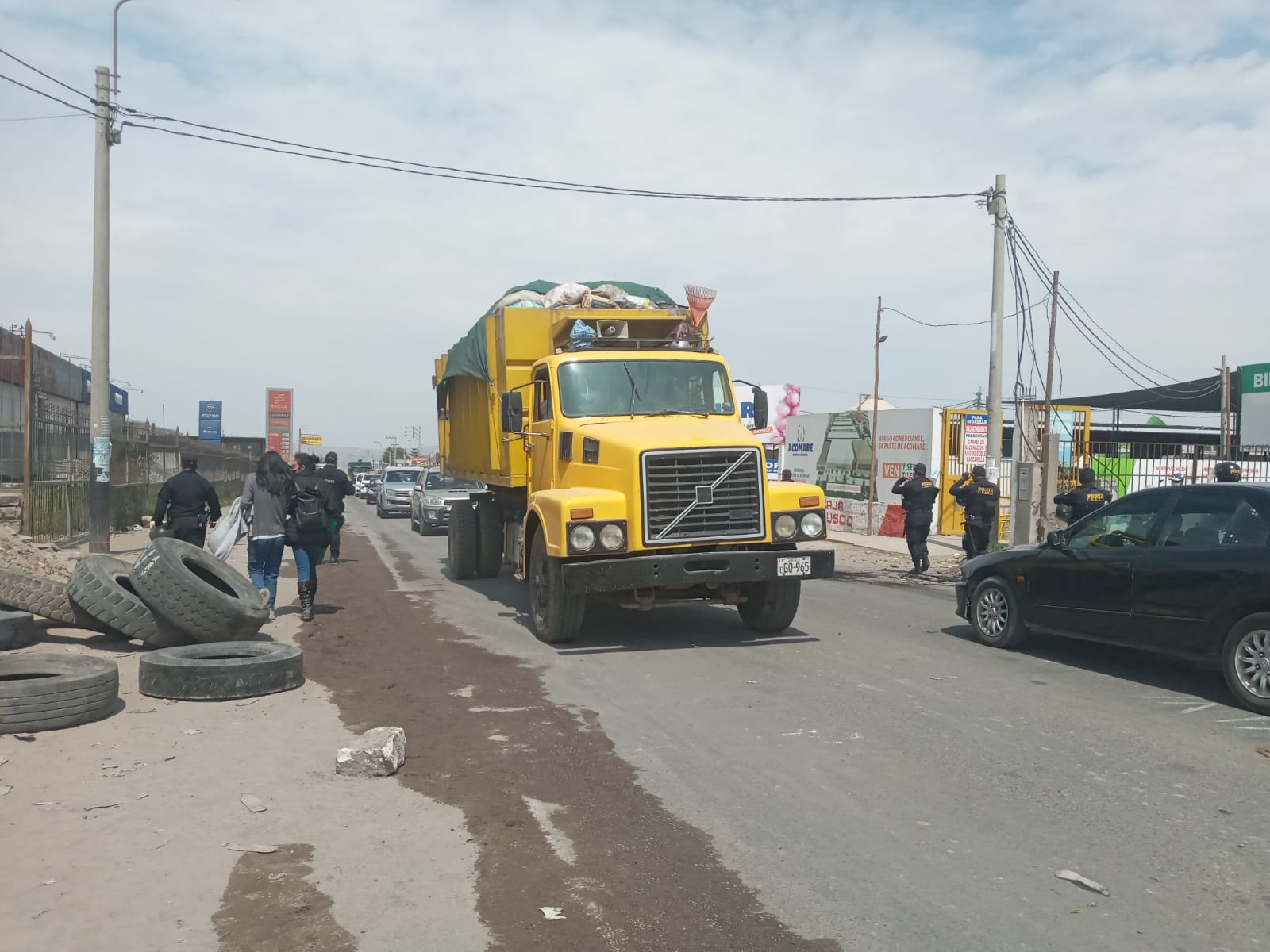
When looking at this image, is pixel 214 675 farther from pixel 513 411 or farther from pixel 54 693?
pixel 513 411

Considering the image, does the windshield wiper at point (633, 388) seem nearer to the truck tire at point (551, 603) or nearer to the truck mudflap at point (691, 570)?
the truck tire at point (551, 603)

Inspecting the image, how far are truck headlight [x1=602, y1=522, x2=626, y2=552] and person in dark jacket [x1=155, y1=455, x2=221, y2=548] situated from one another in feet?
16.8

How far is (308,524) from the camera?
1110cm

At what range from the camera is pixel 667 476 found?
931 cm

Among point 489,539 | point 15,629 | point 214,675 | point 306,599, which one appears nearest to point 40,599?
point 15,629

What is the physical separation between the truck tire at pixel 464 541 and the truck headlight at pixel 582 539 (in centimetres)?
624

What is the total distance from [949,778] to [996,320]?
14.5 m

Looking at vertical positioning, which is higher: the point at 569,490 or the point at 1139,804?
the point at 569,490

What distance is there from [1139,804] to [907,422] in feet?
74.9

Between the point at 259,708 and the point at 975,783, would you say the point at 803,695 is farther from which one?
the point at 259,708

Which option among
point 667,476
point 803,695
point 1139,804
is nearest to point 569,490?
point 667,476

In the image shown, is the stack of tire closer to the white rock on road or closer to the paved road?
the paved road

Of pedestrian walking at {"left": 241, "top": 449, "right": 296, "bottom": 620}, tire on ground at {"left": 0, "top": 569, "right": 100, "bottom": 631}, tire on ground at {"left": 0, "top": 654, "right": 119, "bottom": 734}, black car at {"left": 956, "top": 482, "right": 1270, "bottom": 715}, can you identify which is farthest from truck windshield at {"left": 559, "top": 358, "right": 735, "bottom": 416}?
tire on ground at {"left": 0, "top": 654, "right": 119, "bottom": 734}

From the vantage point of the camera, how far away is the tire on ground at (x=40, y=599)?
880cm
